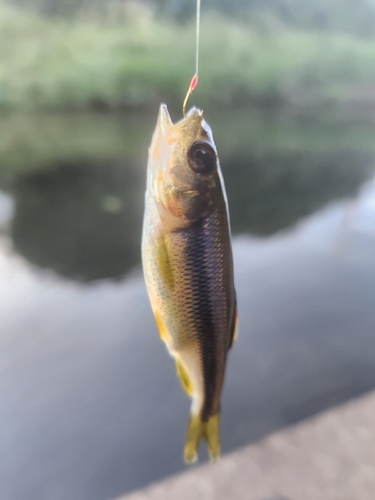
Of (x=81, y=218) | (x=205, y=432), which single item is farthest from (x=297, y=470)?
(x=81, y=218)

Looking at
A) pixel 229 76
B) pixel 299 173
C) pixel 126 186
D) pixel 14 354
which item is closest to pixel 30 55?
pixel 126 186

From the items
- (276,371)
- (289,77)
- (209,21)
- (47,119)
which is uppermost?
(209,21)

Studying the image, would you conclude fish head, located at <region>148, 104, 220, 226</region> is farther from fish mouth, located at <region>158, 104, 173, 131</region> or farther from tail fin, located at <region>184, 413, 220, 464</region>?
tail fin, located at <region>184, 413, 220, 464</region>

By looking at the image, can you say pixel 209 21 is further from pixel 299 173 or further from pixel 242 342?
pixel 242 342

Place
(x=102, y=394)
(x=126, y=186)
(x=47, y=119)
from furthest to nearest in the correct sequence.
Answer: (x=126, y=186), (x=47, y=119), (x=102, y=394)

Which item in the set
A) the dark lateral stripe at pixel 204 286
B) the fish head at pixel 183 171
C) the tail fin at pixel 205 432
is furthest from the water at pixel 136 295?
the fish head at pixel 183 171

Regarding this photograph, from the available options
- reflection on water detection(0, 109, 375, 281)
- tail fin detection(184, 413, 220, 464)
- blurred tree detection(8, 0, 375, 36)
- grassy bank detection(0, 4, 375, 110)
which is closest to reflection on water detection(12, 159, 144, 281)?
reflection on water detection(0, 109, 375, 281)

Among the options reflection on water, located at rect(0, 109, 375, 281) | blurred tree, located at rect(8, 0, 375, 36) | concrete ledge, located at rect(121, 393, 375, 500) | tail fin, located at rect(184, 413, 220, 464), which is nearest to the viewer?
tail fin, located at rect(184, 413, 220, 464)
